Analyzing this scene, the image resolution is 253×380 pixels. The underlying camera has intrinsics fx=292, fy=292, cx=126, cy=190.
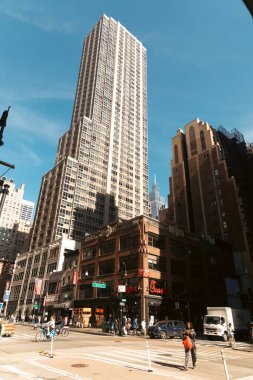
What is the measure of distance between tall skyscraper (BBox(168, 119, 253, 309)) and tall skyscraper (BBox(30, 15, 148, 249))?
25.0 meters

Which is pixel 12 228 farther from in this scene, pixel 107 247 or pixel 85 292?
pixel 107 247

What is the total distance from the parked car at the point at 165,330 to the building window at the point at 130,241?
16.1m

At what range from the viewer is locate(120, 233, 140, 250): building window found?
46.3 m

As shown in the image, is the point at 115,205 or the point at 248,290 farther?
the point at 115,205

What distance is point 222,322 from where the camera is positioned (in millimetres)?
30609

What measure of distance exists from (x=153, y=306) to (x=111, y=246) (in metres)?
13.1

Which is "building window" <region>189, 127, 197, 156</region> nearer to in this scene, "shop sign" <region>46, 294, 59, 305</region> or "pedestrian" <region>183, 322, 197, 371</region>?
"shop sign" <region>46, 294, 59, 305</region>

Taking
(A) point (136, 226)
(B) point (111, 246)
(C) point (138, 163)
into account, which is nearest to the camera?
(A) point (136, 226)

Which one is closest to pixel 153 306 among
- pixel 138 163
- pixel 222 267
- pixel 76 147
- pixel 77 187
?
pixel 222 267

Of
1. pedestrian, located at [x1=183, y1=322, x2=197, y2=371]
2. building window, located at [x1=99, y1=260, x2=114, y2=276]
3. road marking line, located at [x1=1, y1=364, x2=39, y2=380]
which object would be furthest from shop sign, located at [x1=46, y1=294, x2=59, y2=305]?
pedestrian, located at [x1=183, y1=322, x2=197, y2=371]

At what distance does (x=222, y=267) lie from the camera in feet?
203

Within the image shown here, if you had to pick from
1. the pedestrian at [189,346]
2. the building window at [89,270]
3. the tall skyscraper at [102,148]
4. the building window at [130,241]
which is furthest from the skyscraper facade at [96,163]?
the pedestrian at [189,346]

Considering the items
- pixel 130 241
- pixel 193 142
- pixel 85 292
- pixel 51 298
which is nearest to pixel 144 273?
pixel 130 241

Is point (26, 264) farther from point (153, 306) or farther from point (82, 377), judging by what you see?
point (82, 377)
